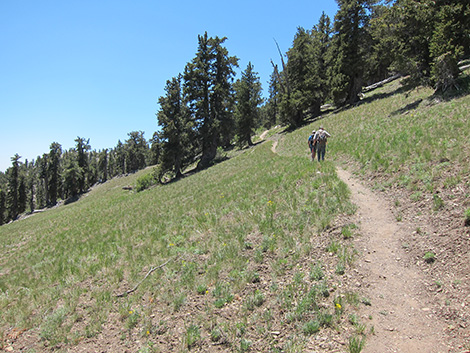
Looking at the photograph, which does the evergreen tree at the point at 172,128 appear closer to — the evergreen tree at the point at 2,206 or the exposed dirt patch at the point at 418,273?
the exposed dirt patch at the point at 418,273

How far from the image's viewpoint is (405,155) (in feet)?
38.0

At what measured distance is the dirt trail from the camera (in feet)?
15.0

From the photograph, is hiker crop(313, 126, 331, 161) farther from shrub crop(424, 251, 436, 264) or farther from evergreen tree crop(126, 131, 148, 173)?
evergreen tree crop(126, 131, 148, 173)

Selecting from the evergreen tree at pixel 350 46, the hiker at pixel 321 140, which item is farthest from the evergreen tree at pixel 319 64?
the hiker at pixel 321 140

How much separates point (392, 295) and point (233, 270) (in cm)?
404

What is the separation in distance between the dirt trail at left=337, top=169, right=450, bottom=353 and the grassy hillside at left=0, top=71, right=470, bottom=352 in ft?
1.12

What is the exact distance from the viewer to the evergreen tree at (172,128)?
37.1 metres

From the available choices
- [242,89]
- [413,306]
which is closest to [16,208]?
[242,89]

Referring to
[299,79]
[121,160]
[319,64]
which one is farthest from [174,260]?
[121,160]

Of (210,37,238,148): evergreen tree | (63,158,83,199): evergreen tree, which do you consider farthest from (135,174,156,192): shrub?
(63,158,83,199): evergreen tree

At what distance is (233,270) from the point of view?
7.65 meters

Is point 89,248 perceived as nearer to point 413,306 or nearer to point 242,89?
point 413,306

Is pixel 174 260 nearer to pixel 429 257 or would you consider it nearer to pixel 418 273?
pixel 418 273

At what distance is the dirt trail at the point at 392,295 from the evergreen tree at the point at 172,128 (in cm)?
3210
